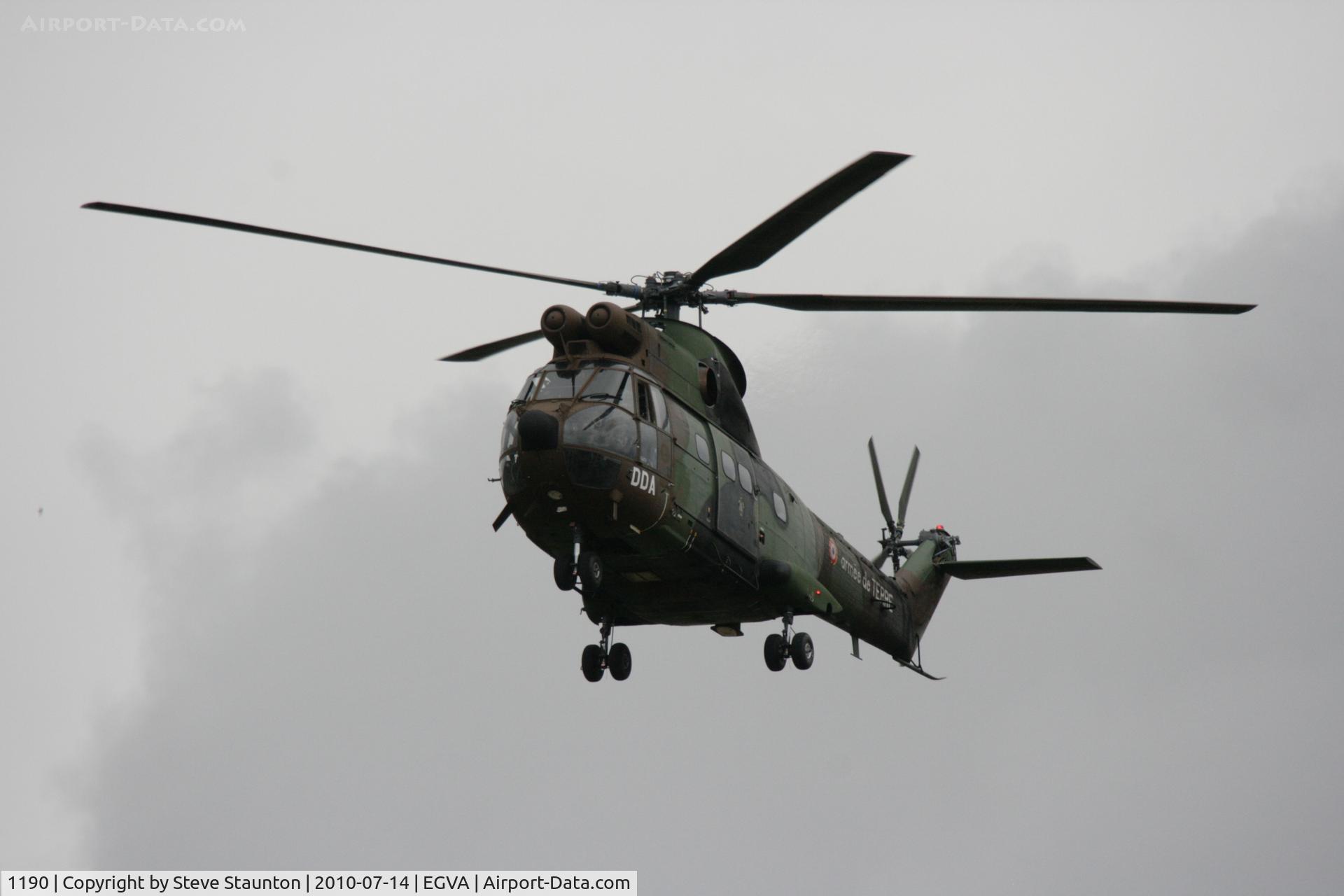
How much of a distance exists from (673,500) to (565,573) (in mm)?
1755

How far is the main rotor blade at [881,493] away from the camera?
31969 millimetres

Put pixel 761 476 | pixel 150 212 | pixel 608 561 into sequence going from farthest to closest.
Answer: pixel 761 476, pixel 608 561, pixel 150 212

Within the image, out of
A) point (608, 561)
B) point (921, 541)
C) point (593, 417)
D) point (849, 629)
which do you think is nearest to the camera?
point (593, 417)

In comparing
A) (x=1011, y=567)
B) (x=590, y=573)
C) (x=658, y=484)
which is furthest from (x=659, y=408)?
(x=1011, y=567)

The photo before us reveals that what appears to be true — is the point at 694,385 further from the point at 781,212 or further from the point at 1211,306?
the point at 1211,306

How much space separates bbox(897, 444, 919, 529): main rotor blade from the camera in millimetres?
32344

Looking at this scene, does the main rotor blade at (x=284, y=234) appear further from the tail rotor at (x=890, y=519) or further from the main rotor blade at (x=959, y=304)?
the tail rotor at (x=890, y=519)

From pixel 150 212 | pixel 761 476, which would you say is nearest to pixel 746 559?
pixel 761 476

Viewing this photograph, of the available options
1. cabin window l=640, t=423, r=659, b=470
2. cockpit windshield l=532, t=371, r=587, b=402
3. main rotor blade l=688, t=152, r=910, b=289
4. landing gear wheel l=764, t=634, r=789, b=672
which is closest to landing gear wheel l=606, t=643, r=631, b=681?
landing gear wheel l=764, t=634, r=789, b=672

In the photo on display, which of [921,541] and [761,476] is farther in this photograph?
[921,541]

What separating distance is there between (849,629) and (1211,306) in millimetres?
9474

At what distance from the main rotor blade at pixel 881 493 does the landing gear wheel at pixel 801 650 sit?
26.9ft

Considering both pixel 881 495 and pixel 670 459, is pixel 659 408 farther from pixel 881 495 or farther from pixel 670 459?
pixel 881 495

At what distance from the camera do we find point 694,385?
74.5ft
